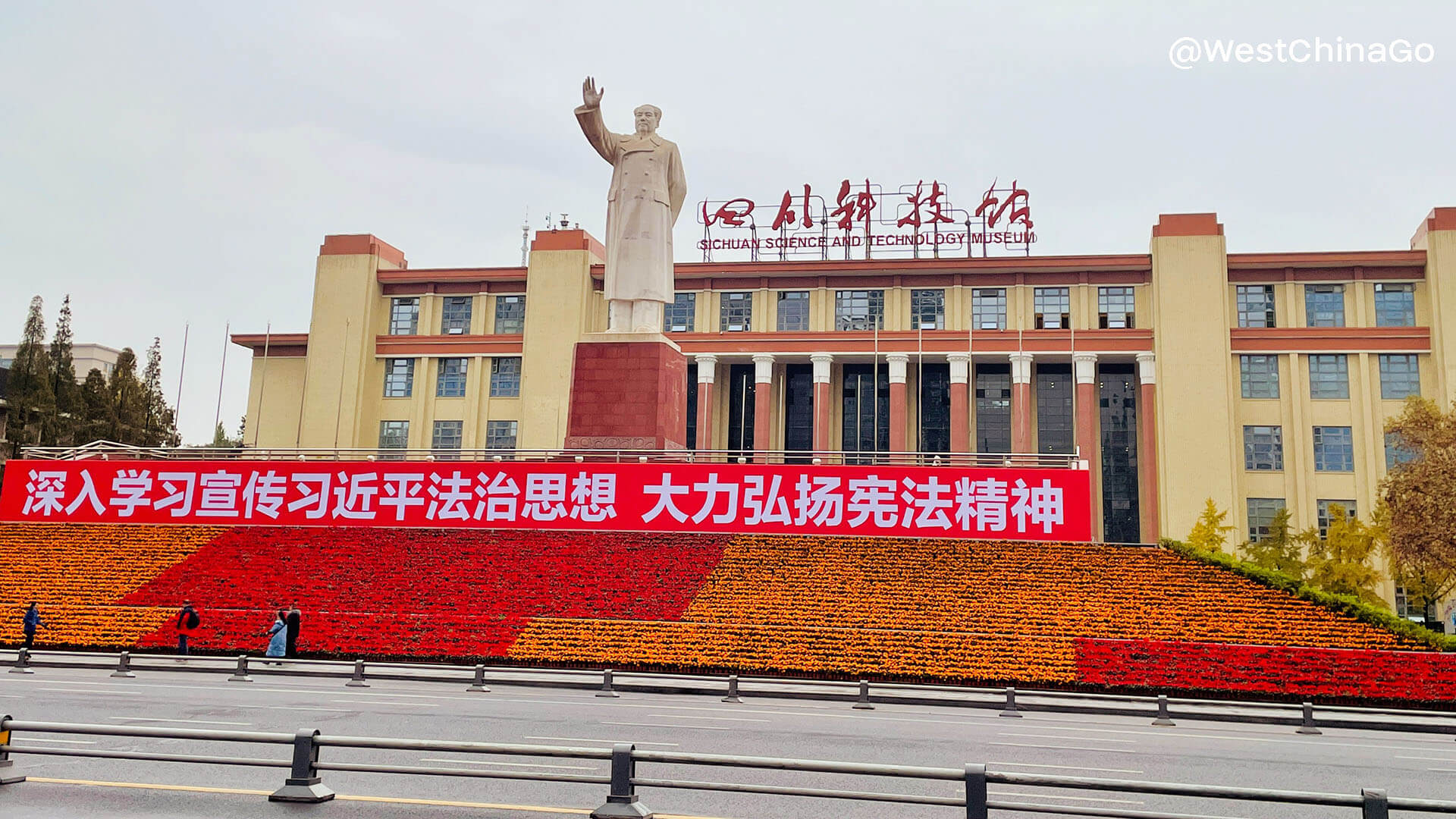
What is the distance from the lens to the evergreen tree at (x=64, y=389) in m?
56.9

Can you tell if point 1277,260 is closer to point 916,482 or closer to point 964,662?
point 916,482

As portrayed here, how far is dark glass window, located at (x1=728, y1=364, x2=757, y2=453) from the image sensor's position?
50.5 meters

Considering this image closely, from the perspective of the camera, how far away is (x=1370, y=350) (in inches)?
1756

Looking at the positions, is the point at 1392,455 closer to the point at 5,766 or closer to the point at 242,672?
the point at 242,672

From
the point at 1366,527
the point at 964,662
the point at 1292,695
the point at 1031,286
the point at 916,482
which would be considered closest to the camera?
the point at 1292,695

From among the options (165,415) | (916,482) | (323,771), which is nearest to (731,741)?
(323,771)

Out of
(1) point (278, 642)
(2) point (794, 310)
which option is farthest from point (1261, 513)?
(1) point (278, 642)

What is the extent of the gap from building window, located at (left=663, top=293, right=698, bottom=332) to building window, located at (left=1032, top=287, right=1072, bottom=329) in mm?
14128

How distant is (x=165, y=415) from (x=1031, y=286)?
52759 millimetres

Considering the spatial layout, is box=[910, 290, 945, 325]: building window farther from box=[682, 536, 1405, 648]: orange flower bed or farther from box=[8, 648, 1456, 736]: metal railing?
box=[8, 648, 1456, 736]: metal railing

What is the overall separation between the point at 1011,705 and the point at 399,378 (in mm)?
38889

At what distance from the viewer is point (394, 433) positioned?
51.6 meters

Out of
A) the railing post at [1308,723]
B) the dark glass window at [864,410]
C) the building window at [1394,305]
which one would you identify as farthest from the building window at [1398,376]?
the railing post at [1308,723]

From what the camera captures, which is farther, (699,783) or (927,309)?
(927,309)
